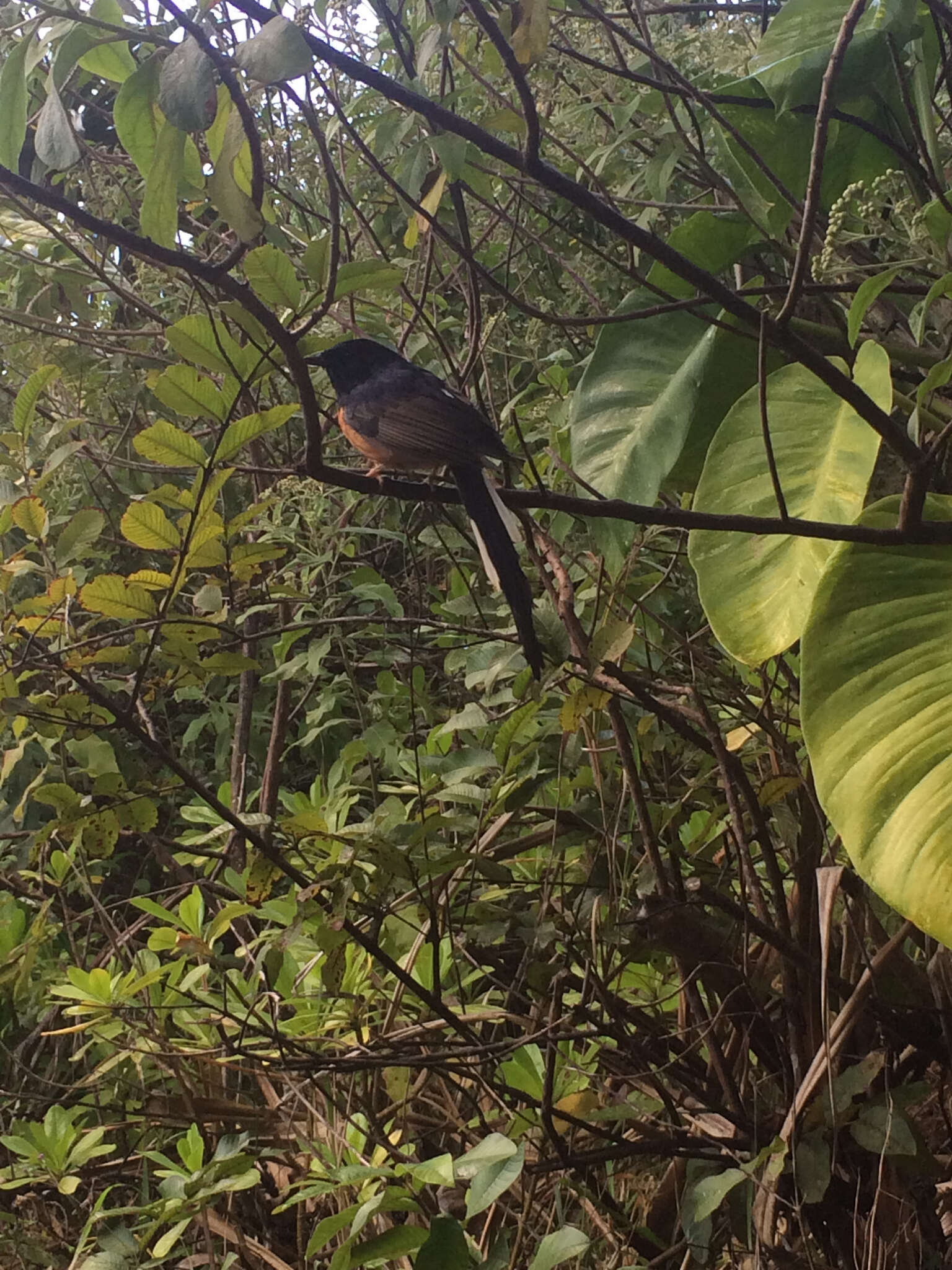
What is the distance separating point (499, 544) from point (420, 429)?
319 millimetres

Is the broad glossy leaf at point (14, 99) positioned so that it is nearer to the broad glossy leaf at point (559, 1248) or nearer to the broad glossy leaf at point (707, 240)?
the broad glossy leaf at point (707, 240)

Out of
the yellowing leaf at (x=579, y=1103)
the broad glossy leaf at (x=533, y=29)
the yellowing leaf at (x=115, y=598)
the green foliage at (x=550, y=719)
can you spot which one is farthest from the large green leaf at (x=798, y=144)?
the yellowing leaf at (x=579, y=1103)

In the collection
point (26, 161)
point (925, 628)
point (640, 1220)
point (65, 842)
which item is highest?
point (26, 161)

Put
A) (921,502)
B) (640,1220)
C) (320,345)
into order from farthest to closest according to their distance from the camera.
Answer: (640,1220), (320,345), (921,502)

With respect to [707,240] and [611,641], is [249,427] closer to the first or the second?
[611,641]

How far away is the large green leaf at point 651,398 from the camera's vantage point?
980 millimetres

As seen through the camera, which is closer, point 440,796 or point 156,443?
point 156,443

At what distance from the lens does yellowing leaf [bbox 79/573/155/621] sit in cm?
97

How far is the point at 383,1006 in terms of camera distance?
126 centimetres

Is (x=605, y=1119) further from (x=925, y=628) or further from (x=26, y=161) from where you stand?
(x=26, y=161)

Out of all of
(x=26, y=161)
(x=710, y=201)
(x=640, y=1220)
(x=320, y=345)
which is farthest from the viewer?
(x=26, y=161)

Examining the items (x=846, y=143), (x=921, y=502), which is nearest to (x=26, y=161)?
(x=846, y=143)

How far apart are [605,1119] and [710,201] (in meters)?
1.35

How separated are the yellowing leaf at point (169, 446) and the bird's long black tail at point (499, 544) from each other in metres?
0.30
